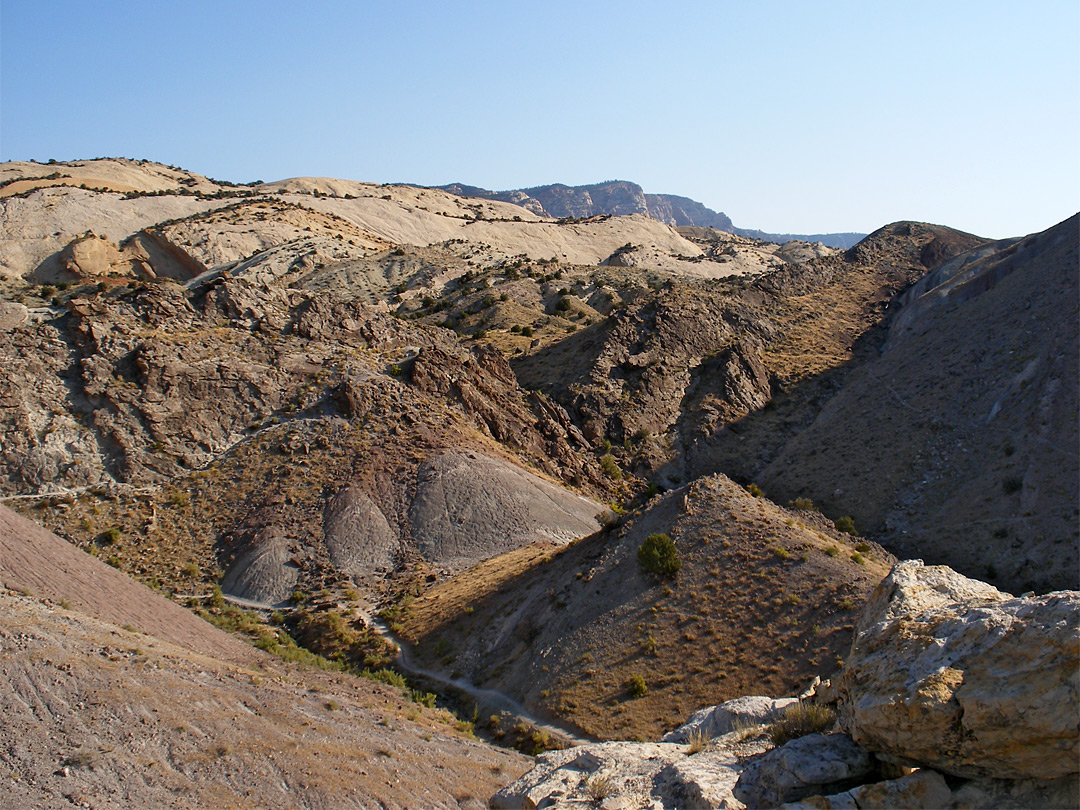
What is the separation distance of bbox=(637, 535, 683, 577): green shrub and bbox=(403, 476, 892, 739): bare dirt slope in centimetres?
26

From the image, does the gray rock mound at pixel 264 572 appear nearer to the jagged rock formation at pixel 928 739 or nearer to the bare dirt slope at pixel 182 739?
the bare dirt slope at pixel 182 739

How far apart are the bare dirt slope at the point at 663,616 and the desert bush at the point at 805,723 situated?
9803 millimetres

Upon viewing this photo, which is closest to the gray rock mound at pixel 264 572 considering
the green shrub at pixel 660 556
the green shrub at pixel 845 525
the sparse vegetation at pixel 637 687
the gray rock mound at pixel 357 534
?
the gray rock mound at pixel 357 534

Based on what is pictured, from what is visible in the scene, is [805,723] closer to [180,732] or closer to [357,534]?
[180,732]

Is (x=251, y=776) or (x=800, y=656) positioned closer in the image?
(x=251, y=776)

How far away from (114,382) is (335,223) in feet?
165

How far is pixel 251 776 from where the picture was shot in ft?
49.4

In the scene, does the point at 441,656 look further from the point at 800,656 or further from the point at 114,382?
the point at 114,382

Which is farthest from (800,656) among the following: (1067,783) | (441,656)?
(1067,783)

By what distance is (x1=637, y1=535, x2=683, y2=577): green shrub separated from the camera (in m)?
24.8

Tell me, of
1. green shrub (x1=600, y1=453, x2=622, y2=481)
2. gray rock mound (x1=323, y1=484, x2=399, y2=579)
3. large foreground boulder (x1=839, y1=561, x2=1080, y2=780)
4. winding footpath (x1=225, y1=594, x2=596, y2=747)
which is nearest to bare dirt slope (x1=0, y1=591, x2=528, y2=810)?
winding footpath (x1=225, y1=594, x2=596, y2=747)

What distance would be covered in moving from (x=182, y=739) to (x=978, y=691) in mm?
12838

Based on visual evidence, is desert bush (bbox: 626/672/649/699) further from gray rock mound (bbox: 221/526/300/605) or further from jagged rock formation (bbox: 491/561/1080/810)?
gray rock mound (bbox: 221/526/300/605)

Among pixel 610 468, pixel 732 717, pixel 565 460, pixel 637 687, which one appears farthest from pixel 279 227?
pixel 732 717
